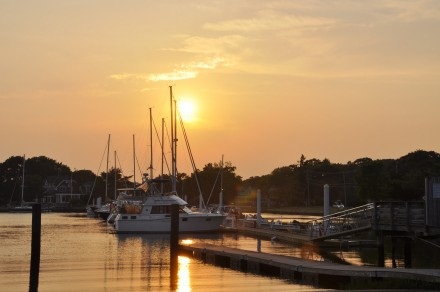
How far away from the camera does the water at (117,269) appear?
37688 mm

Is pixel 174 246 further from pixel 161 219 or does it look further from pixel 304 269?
pixel 161 219

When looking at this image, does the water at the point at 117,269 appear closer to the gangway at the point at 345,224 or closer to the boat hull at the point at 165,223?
the gangway at the point at 345,224

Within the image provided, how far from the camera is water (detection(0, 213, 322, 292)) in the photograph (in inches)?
1484

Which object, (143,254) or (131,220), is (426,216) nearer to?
(143,254)

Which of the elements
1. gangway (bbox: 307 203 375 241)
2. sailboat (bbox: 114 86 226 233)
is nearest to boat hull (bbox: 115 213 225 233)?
sailboat (bbox: 114 86 226 233)

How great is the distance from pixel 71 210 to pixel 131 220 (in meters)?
108

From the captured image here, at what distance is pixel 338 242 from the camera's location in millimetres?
54719

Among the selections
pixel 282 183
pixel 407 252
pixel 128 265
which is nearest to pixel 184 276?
pixel 128 265

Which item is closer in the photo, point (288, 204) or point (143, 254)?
point (143, 254)

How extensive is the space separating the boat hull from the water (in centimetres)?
797

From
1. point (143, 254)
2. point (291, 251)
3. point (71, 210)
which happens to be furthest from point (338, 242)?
point (71, 210)

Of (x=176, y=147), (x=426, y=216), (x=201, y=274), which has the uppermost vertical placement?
(x=176, y=147)

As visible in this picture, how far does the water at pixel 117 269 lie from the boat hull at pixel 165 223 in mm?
7974

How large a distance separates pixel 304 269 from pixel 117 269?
13.2m
